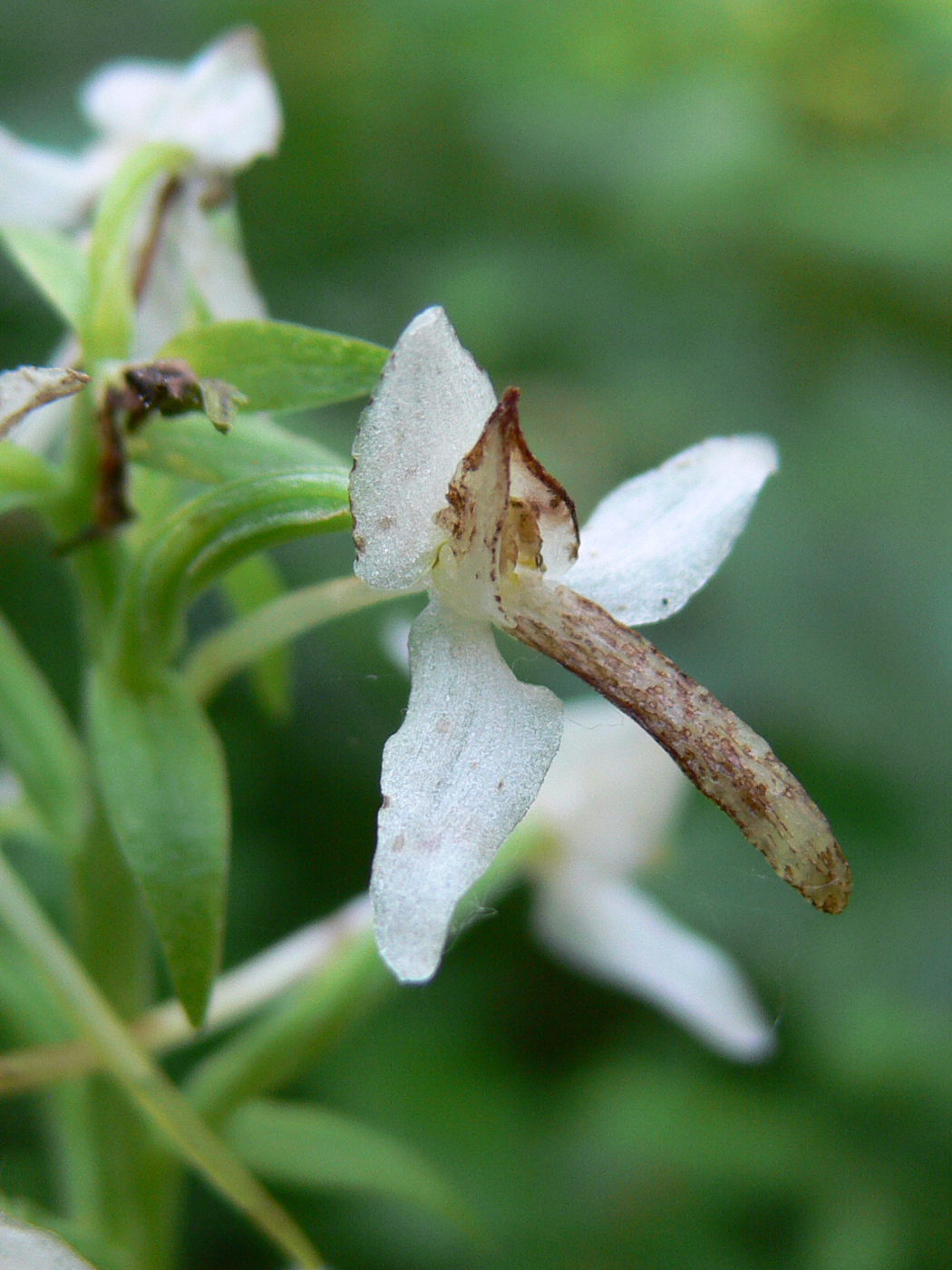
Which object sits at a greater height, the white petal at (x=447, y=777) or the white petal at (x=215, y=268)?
the white petal at (x=215, y=268)

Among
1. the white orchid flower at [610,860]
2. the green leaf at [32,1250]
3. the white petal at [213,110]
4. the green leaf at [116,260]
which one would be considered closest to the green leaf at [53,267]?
the green leaf at [116,260]

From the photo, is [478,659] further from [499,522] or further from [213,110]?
[213,110]

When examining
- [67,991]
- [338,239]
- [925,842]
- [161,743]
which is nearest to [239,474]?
[161,743]

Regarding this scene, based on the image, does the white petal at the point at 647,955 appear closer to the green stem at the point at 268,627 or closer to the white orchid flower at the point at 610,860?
the white orchid flower at the point at 610,860

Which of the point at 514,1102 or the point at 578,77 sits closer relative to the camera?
the point at 514,1102

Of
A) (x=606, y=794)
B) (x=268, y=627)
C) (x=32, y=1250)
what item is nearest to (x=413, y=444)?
(x=268, y=627)

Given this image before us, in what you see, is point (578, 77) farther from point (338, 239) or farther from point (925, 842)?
point (925, 842)
